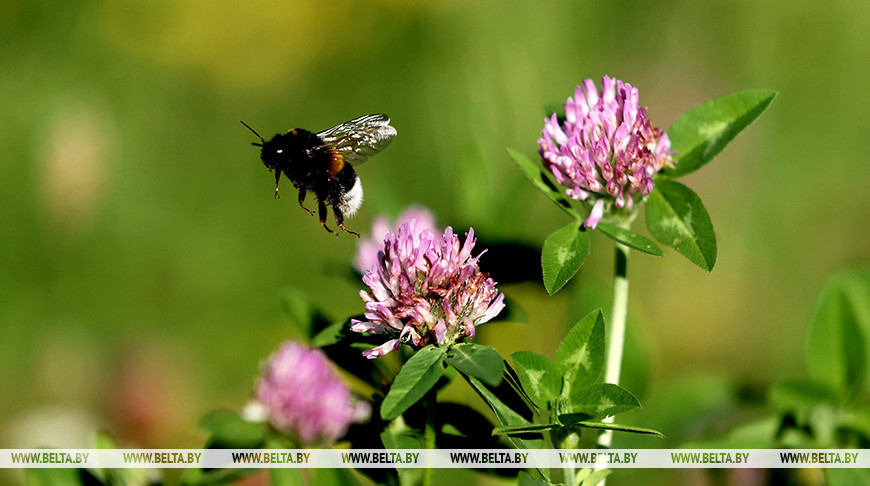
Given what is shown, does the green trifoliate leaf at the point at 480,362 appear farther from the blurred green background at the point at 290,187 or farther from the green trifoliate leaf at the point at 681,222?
the blurred green background at the point at 290,187

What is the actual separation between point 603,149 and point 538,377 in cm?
32

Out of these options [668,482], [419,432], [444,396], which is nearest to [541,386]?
[419,432]

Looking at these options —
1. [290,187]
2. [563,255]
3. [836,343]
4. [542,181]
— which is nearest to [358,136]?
[542,181]

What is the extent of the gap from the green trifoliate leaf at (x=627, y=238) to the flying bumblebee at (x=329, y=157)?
554 millimetres

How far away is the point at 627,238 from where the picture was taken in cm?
113

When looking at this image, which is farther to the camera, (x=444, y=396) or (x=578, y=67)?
(x=578, y=67)

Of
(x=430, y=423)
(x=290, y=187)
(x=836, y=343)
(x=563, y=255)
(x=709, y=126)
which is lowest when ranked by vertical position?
(x=430, y=423)

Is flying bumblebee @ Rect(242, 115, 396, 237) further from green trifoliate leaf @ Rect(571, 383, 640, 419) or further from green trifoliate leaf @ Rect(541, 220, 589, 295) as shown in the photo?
green trifoliate leaf @ Rect(571, 383, 640, 419)

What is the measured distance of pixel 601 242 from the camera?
317 centimetres

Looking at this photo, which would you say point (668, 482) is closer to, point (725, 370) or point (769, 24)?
point (725, 370)

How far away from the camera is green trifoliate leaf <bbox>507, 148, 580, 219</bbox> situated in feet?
3.90

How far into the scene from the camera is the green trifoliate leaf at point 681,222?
1.18 m

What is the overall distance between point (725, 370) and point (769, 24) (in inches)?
58.7

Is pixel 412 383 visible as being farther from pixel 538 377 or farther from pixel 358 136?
pixel 358 136
